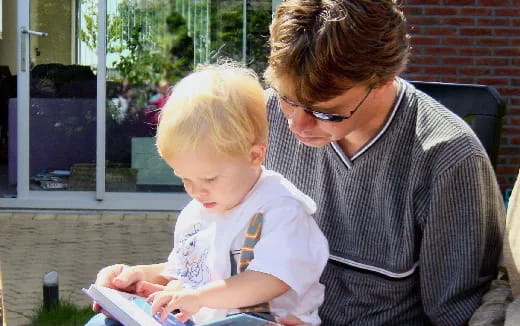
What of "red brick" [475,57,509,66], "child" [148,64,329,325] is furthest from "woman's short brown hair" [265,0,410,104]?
"red brick" [475,57,509,66]

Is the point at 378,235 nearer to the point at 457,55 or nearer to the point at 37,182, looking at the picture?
the point at 457,55

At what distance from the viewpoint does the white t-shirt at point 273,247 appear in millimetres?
2041

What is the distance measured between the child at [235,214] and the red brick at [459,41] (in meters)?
5.21

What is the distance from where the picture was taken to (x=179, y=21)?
7867mm

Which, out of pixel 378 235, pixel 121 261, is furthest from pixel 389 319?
pixel 121 261

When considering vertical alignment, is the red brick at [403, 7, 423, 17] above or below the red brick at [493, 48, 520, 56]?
above

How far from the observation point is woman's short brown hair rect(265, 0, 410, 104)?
1.99 m

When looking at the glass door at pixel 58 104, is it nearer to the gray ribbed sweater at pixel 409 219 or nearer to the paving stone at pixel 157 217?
the paving stone at pixel 157 217

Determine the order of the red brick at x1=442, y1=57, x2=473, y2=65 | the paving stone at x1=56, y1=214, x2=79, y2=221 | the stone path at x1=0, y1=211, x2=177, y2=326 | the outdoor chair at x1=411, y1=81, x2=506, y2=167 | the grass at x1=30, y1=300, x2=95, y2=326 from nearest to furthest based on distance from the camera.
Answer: the outdoor chair at x1=411, y1=81, x2=506, y2=167 → the grass at x1=30, y1=300, x2=95, y2=326 → the stone path at x1=0, y1=211, x2=177, y2=326 → the red brick at x1=442, y1=57, x2=473, y2=65 → the paving stone at x1=56, y1=214, x2=79, y2=221

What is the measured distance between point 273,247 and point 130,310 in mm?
350

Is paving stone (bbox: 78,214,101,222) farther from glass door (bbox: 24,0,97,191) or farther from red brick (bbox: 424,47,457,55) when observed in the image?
red brick (bbox: 424,47,457,55)

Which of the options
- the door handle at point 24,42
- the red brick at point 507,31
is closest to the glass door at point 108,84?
the door handle at point 24,42

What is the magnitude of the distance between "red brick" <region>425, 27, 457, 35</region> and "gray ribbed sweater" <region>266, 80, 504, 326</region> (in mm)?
4947

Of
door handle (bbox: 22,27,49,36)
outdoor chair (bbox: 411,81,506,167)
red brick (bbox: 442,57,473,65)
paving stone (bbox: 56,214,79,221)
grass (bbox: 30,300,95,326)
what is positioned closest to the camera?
outdoor chair (bbox: 411,81,506,167)
